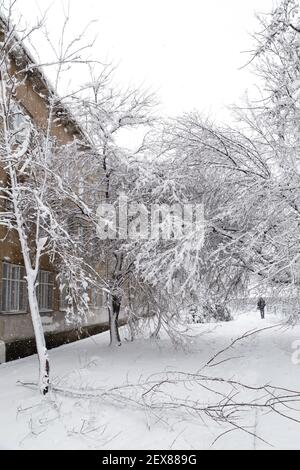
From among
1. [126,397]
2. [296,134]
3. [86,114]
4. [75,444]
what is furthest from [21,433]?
[86,114]

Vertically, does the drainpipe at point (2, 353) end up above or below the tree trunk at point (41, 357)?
below

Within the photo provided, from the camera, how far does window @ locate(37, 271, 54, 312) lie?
16234 millimetres

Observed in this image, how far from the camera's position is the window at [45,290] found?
639 inches

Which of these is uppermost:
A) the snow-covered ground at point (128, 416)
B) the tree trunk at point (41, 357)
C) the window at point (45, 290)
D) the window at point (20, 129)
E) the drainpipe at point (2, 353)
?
the window at point (20, 129)

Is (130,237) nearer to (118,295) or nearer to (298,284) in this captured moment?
(118,295)

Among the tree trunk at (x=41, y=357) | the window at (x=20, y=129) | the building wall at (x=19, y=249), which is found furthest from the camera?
the building wall at (x=19, y=249)

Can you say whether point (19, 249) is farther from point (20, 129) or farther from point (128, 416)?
point (128, 416)

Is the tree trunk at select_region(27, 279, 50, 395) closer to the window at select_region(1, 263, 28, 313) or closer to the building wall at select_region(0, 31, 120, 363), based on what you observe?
the building wall at select_region(0, 31, 120, 363)

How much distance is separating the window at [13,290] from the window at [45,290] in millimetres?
1471

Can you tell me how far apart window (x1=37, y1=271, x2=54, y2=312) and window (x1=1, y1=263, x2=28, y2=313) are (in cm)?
147

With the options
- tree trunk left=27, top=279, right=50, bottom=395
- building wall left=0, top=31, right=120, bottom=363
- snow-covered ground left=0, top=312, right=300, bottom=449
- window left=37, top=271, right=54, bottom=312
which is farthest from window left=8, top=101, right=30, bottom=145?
window left=37, top=271, right=54, bottom=312

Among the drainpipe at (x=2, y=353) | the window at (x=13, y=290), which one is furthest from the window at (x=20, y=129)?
the drainpipe at (x=2, y=353)

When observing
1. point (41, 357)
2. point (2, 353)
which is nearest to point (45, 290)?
point (2, 353)

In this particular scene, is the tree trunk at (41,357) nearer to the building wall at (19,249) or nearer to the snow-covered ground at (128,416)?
the snow-covered ground at (128,416)
